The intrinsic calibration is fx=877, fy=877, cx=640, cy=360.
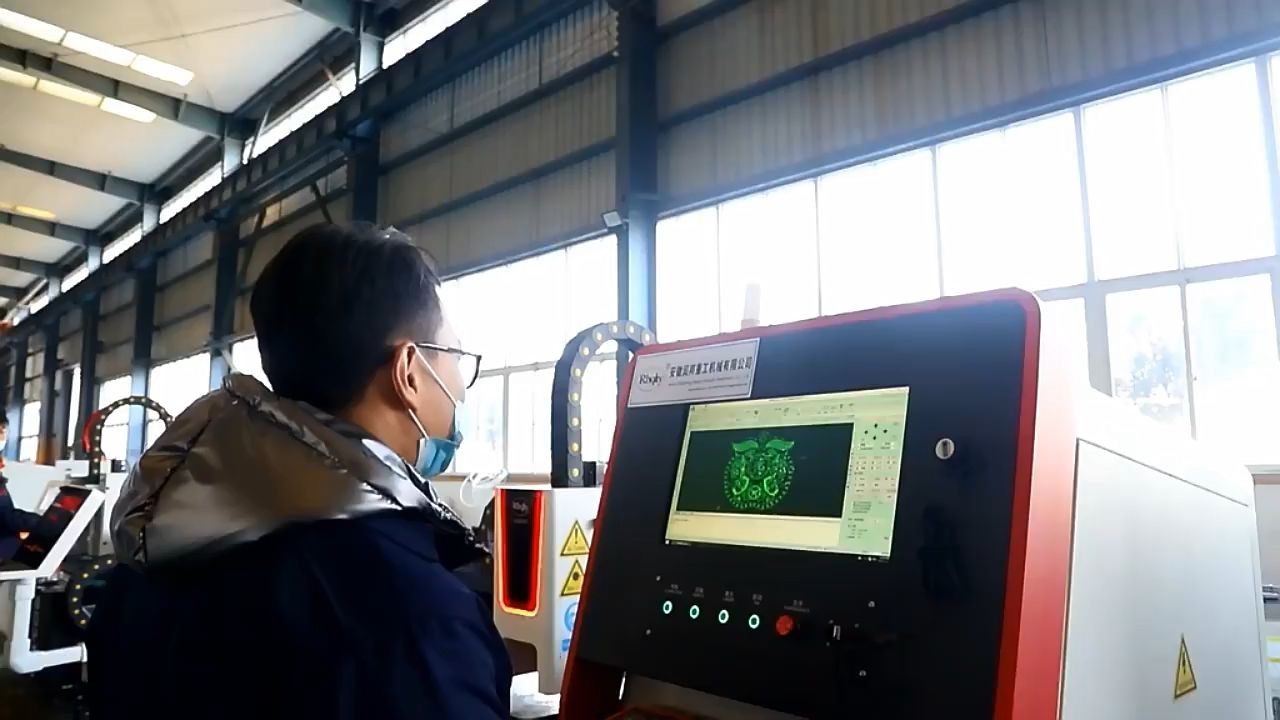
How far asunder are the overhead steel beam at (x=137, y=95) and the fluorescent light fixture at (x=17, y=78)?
0.22ft

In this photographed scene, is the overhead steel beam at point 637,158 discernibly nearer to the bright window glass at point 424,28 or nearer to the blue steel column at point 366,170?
the bright window glass at point 424,28

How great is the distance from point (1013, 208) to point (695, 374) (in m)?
3.70

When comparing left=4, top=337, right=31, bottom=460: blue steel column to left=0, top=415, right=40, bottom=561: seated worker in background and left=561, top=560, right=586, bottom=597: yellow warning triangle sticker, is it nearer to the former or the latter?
left=0, top=415, right=40, bottom=561: seated worker in background

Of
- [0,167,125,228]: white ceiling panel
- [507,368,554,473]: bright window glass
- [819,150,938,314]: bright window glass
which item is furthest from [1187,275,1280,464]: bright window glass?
[0,167,125,228]: white ceiling panel

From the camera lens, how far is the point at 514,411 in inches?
271

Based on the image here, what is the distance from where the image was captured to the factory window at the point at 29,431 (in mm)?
16234

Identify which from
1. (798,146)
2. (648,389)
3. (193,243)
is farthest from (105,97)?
(648,389)

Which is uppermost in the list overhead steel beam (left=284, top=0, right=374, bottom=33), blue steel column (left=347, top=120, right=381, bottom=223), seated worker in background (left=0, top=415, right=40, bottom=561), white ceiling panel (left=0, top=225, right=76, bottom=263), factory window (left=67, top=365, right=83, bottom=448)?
overhead steel beam (left=284, top=0, right=374, bottom=33)

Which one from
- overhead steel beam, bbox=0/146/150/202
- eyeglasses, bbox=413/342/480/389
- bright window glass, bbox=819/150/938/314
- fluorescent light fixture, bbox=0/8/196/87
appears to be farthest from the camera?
overhead steel beam, bbox=0/146/150/202

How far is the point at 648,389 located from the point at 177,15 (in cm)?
784

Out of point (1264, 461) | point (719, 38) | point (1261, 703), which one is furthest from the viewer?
point (719, 38)

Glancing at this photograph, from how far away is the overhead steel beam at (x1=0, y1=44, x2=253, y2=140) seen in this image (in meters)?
7.84

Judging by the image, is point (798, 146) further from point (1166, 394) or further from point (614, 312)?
point (1166, 394)

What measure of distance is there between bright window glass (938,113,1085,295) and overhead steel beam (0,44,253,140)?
25.8 feet
